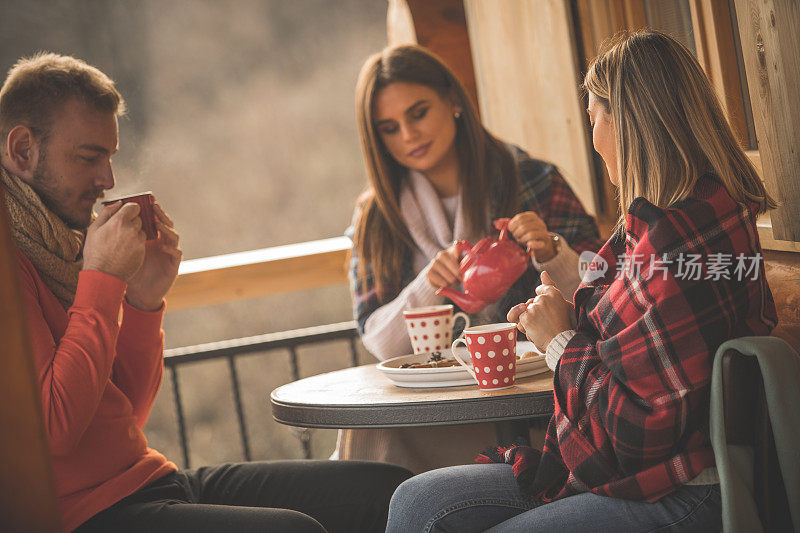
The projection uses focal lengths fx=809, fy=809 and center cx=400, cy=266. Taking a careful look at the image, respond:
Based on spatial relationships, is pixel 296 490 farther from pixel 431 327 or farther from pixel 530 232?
pixel 530 232

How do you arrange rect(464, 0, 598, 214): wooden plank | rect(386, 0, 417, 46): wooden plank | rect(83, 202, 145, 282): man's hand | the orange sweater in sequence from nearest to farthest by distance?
the orange sweater, rect(83, 202, 145, 282): man's hand, rect(464, 0, 598, 214): wooden plank, rect(386, 0, 417, 46): wooden plank

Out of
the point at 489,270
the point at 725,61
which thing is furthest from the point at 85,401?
the point at 725,61

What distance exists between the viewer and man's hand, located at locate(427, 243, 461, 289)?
1837mm

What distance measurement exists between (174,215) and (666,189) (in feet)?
19.5

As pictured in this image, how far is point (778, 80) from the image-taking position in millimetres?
1361

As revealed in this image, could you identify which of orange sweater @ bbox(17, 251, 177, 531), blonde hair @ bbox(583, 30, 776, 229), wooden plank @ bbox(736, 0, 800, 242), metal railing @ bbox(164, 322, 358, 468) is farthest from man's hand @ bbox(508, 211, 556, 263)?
metal railing @ bbox(164, 322, 358, 468)

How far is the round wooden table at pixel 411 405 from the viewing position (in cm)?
128

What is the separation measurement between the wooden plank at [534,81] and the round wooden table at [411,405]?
48.5 inches

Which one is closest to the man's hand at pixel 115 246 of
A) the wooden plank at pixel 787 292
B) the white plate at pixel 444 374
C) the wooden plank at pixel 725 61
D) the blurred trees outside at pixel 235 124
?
the white plate at pixel 444 374

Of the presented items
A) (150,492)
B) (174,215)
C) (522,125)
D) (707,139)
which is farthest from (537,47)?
(174,215)

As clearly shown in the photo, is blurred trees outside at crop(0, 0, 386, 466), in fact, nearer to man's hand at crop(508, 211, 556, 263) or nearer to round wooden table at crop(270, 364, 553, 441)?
man's hand at crop(508, 211, 556, 263)

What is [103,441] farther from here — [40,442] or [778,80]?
[778,80]

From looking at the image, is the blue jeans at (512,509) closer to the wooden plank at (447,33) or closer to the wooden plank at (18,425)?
the wooden plank at (18,425)

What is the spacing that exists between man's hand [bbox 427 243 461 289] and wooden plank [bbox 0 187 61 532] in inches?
45.3
